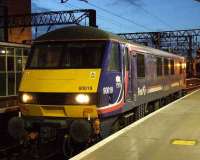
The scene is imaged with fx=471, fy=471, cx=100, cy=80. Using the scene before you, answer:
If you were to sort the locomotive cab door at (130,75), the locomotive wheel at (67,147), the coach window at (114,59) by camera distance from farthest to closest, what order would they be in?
the locomotive cab door at (130,75), the coach window at (114,59), the locomotive wheel at (67,147)

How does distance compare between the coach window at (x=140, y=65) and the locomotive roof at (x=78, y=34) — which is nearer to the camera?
the locomotive roof at (x=78, y=34)

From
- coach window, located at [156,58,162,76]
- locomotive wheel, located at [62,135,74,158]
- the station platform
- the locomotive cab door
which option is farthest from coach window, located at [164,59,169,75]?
locomotive wheel, located at [62,135,74,158]

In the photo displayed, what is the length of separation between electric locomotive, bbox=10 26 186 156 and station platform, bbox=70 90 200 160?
64 centimetres

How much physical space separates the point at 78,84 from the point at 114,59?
1.37 m

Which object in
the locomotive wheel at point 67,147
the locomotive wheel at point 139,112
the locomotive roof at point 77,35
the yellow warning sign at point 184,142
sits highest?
the locomotive roof at point 77,35

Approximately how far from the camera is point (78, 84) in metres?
11.1

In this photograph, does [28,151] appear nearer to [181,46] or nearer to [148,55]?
[148,55]

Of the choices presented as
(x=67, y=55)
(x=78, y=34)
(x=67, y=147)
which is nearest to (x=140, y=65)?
(x=78, y=34)

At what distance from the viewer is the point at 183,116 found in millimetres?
14594

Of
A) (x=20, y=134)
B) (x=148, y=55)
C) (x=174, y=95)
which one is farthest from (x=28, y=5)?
(x=20, y=134)

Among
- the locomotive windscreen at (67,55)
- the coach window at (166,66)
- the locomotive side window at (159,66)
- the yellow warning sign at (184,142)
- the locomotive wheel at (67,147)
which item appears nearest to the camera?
the yellow warning sign at (184,142)

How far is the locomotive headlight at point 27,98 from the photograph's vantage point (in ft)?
37.9

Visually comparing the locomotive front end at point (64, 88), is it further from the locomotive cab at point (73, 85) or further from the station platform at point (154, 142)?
the station platform at point (154, 142)

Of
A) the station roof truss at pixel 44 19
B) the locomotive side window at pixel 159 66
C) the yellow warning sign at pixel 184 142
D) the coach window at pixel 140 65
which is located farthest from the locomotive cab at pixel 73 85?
the station roof truss at pixel 44 19
